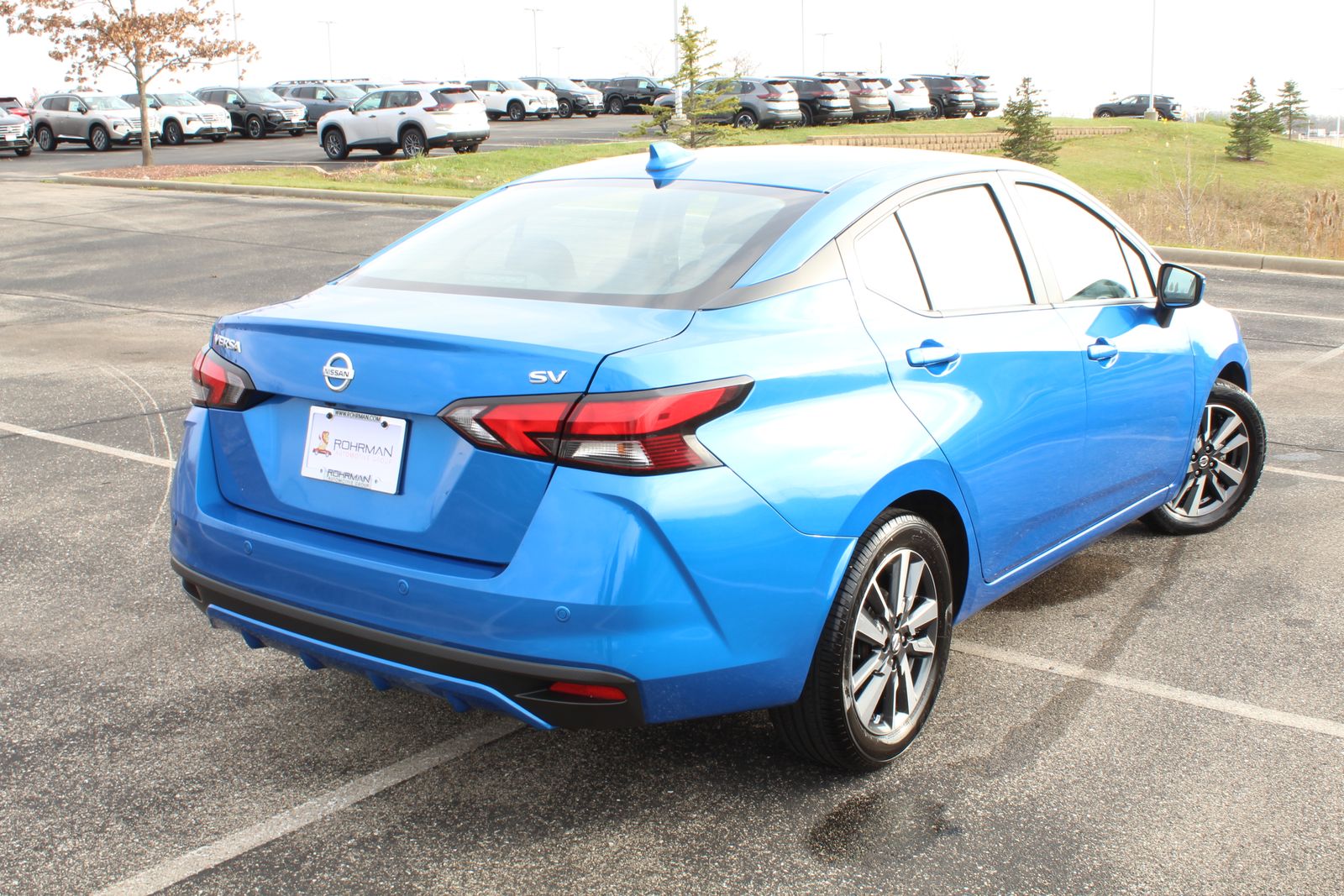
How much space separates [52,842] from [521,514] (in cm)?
140

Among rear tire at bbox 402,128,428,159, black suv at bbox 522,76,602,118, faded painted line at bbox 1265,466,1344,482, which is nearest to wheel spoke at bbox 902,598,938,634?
faded painted line at bbox 1265,466,1344,482

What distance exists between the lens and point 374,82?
5806cm

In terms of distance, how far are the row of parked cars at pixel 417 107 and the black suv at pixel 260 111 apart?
2.0 inches

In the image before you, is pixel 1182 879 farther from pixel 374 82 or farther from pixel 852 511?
pixel 374 82

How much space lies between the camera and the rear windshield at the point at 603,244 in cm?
338

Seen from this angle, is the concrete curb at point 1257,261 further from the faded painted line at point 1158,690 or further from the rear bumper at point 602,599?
the rear bumper at point 602,599

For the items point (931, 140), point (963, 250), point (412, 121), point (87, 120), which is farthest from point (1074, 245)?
point (87, 120)

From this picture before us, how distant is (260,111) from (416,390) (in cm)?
4718

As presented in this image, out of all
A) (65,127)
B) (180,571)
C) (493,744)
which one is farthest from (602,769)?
(65,127)

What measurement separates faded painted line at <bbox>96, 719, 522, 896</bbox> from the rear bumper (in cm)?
42

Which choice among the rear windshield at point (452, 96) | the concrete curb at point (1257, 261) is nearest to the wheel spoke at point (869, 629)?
the concrete curb at point (1257, 261)

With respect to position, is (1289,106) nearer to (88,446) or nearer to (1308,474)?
(1308,474)

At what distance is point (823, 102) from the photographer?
45031mm

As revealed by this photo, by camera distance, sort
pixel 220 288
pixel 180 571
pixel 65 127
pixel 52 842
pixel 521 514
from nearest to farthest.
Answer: pixel 521 514, pixel 52 842, pixel 180 571, pixel 220 288, pixel 65 127
